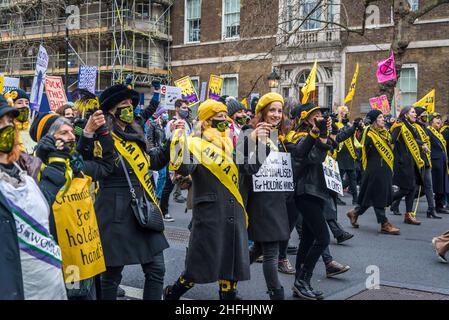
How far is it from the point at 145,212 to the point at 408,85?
2050 cm

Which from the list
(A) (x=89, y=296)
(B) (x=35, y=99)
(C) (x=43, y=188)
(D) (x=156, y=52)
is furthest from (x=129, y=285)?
(D) (x=156, y=52)

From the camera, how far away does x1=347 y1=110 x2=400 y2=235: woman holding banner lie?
30.8 ft

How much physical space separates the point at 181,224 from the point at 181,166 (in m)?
5.47

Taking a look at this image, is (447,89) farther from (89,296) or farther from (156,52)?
(89,296)

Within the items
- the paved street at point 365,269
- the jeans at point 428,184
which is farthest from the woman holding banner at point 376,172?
the jeans at point 428,184

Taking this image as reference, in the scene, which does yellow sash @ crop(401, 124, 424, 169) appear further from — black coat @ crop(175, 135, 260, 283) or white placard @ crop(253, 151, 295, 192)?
black coat @ crop(175, 135, 260, 283)

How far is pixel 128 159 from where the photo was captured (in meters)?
4.59

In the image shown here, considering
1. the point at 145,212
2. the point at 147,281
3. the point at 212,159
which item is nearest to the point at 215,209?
the point at 212,159

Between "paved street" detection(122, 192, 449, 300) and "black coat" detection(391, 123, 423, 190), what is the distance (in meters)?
0.82

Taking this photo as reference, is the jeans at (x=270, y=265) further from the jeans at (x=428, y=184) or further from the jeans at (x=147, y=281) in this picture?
the jeans at (x=428, y=184)

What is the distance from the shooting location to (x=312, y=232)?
568 centimetres

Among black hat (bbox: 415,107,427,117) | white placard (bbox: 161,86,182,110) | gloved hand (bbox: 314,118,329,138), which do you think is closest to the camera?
gloved hand (bbox: 314,118,329,138)

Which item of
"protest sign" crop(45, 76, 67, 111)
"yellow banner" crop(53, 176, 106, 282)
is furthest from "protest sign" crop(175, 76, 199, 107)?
"yellow banner" crop(53, 176, 106, 282)

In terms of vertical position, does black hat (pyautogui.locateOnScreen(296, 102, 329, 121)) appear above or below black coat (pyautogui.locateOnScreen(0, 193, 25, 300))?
above
